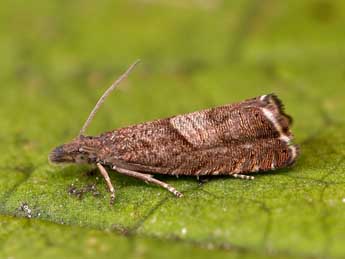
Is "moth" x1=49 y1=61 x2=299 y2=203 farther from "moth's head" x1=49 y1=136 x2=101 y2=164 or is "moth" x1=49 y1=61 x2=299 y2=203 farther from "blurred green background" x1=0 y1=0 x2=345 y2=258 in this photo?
"blurred green background" x1=0 y1=0 x2=345 y2=258

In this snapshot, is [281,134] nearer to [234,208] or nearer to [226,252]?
[234,208]

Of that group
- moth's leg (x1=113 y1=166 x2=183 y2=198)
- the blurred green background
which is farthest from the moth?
the blurred green background

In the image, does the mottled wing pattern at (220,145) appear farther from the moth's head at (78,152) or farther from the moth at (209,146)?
the moth's head at (78,152)

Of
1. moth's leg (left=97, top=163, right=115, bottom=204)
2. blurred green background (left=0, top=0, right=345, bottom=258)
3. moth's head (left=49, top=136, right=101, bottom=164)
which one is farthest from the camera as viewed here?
moth's head (left=49, top=136, right=101, bottom=164)

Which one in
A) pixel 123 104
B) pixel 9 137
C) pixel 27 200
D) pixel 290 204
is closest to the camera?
pixel 290 204

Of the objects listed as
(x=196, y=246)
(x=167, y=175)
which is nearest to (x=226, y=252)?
(x=196, y=246)
